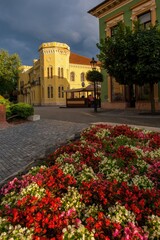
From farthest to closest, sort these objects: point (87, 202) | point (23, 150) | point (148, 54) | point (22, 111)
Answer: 1. point (22, 111)
2. point (148, 54)
3. point (23, 150)
4. point (87, 202)

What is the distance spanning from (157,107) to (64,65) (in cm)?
3746

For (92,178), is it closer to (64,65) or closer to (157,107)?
(157,107)

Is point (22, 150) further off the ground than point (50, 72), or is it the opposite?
point (50, 72)

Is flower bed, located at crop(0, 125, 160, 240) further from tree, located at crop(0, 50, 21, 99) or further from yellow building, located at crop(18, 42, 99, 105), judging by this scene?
yellow building, located at crop(18, 42, 99, 105)

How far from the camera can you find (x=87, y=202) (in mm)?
2797

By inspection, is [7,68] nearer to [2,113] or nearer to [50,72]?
[50,72]

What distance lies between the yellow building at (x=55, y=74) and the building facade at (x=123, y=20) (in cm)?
Result: 2702

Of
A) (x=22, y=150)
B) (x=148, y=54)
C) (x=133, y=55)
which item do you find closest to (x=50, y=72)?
(x=133, y=55)

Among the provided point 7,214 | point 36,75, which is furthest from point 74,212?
point 36,75

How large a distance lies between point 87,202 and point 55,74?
49796mm

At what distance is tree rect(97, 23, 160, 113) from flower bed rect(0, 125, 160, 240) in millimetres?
10934

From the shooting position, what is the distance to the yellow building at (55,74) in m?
50.6

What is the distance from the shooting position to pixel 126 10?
67.7 feet

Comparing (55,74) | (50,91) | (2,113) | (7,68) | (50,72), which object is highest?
(7,68)
